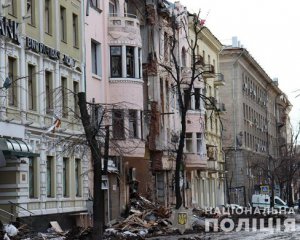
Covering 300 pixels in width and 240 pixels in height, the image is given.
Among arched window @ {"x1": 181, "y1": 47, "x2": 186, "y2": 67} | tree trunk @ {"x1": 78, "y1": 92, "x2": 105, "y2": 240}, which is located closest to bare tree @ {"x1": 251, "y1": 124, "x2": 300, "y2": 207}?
arched window @ {"x1": 181, "y1": 47, "x2": 186, "y2": 67}

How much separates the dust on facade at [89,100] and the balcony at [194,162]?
3.3 inches

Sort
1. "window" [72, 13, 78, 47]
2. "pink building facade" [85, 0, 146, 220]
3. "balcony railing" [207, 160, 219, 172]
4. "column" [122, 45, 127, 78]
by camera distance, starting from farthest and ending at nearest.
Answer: "balcony railing" [207, 160, 219, 172], "column" [122, 45, 127, 78], "pink building facade" [85, 0, 146, 220], "window" [72, 13, 78, 47]

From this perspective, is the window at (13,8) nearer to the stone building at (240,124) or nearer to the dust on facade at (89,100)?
the dust on facade at (89,100)

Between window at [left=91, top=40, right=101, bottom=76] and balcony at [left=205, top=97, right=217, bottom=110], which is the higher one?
window at [left=91, top=40, right=101, bottom=76]

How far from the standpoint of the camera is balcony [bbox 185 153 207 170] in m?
55.5

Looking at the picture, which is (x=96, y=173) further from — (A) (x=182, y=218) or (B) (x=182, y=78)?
(B) (x=182, y=78)

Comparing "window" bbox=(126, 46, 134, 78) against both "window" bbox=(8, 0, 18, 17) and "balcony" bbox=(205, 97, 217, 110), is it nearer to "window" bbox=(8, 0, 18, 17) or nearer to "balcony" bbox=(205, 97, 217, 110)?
"balcony" bbox=(205, 97, 217, 110)

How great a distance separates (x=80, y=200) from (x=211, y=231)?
6.52 m

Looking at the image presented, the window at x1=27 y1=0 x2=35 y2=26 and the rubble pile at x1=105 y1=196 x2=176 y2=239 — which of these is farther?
the window at x1=27 y1=0 x2=35 y2=26

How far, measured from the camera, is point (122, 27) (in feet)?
134

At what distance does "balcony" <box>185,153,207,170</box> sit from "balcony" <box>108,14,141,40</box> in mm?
16187

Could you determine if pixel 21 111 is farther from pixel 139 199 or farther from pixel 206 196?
pixel 206 196

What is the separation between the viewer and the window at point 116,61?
40750 millimetres

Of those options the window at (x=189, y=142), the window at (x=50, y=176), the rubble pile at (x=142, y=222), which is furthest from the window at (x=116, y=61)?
the window at (x=189, y=142)
